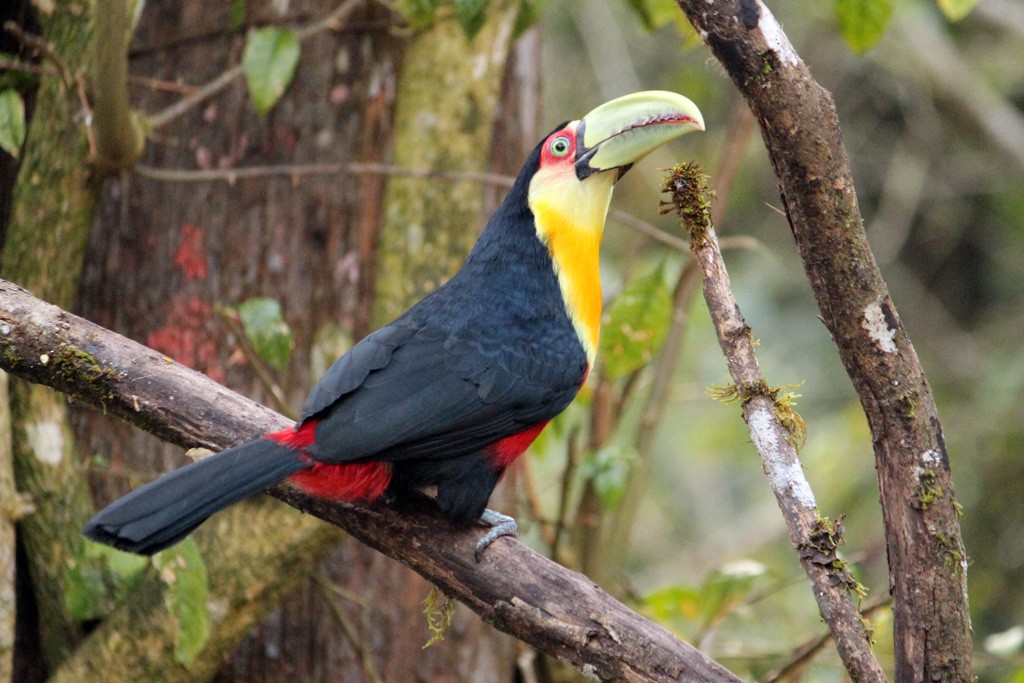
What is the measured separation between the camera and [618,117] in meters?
3.04

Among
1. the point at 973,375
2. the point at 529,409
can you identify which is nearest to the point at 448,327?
the point at 529,409

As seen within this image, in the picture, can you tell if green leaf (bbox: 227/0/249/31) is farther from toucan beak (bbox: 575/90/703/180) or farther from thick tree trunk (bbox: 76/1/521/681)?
toucan beak (bbox: 575/90/703/180)

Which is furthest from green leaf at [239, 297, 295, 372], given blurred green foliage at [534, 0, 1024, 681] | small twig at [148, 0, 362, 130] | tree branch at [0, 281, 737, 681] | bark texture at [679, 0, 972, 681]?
blurred green foliage at [534, 0, 1024, 681]

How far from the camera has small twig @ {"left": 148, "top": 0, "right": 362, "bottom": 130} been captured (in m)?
3.32

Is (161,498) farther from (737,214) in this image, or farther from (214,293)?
(737,214)

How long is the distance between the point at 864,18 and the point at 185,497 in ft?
8.35

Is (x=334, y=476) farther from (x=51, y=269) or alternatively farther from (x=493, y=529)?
(x=51, y=269)

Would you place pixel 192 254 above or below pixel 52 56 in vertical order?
below

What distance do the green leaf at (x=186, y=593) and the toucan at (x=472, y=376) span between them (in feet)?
1.64

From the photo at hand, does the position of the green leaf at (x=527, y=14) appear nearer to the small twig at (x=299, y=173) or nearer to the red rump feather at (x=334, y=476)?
the small twig at (x=299, y=173)

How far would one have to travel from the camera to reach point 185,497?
90.1 inches

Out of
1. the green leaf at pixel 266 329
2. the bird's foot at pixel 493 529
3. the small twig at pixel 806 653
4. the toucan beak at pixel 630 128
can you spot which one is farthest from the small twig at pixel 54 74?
the small twig at pixel 806 653

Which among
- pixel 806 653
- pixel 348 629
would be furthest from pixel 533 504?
pixel 806 653

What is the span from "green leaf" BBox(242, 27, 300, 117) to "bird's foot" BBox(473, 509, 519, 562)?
4.39ft
